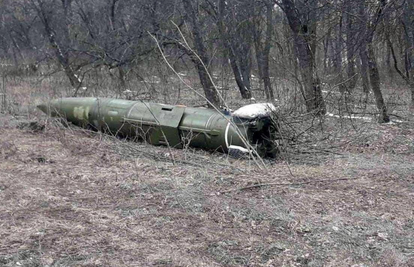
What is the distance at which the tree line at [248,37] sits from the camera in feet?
34.5

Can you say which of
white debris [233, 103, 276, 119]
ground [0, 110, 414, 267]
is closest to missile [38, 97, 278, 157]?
white debris [233, 103, 276, 119]

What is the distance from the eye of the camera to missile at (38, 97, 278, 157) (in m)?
7.82

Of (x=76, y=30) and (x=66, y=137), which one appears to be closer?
(x=66, y=137)

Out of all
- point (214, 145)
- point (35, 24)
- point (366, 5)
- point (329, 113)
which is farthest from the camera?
point (35, 24)

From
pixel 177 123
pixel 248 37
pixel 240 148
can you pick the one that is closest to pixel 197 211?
pixel 240 148

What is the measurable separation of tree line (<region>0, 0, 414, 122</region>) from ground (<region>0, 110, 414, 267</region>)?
6.19 feet

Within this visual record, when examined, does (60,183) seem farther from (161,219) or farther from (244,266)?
(244,266)

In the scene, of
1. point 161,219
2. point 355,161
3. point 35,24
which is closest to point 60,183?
point 161,219

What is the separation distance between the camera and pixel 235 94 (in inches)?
694

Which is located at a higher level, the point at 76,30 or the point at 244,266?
the point at 76,30

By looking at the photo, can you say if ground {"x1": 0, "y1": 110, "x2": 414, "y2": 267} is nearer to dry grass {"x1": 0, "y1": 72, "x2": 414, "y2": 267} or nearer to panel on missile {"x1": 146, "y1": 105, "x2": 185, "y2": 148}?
dry grass {"x1": 0, "y1": 72, "x2": 414, "y2": 267}

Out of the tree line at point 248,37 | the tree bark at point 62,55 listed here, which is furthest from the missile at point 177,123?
the tree bark at point 62,55

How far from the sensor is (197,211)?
471 cm

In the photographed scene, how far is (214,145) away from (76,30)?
1689 cm
